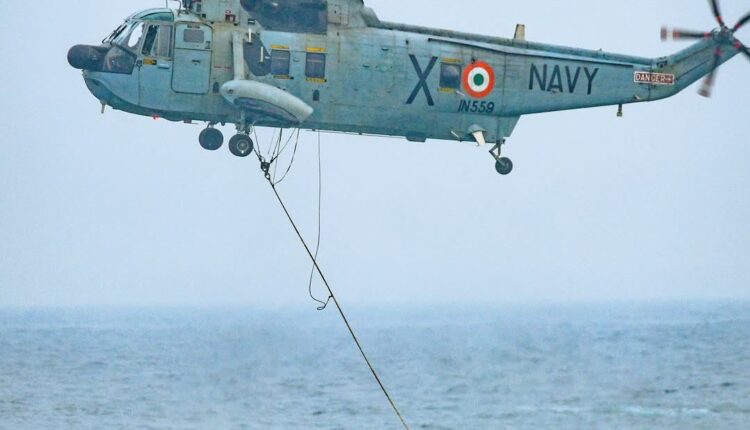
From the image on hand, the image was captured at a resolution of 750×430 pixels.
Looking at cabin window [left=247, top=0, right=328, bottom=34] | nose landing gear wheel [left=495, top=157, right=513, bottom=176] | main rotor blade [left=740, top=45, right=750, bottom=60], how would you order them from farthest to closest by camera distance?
main rotor blade [left=740, top=45, right=750, bottom=60]
nose landing gear wheel [left=495, top=157, right=513, bottom=176]
cabin window [left=247, top=0, right=328, bottom=34]

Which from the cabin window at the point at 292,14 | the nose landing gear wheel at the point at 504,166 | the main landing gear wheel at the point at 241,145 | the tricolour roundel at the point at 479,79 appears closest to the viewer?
the main landing gear wheel at the point at 241,145

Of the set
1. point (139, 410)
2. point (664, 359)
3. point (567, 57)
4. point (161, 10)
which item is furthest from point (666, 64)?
point (664, 359)

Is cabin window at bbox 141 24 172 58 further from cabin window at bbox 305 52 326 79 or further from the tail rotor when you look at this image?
the tail rotor

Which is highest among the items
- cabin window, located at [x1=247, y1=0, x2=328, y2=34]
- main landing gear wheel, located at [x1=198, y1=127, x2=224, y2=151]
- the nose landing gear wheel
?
cabin window, located at [x1=247, y1=0, x2=328, y2=34]

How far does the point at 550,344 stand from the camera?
8950 cm

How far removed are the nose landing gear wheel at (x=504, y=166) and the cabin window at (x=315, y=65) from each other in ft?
14.7

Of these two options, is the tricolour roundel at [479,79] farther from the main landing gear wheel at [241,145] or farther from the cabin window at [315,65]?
the main landing gear wheel at [241,145]

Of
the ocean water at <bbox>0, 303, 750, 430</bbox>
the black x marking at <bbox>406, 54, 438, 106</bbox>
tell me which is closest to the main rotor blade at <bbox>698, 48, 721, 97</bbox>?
the black x marking at <bbox>406, 54, 438, 106</bbox>

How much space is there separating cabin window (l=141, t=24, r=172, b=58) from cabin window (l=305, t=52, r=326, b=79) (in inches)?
114

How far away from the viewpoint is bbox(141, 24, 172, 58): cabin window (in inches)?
1064

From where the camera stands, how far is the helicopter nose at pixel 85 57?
2695cm

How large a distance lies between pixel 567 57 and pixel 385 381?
39490mm

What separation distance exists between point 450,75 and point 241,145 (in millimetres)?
4852

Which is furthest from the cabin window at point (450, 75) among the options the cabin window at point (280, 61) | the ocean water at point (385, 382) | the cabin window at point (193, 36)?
the ocean water at point (385, 382)
